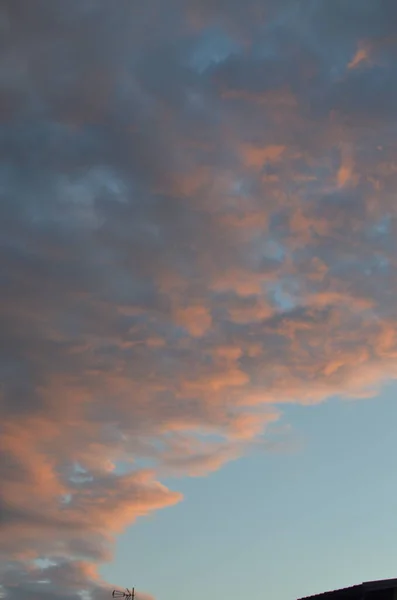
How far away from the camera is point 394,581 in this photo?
114ft

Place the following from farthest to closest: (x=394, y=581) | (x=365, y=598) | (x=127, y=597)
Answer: (x=127, y=597) → (x=365, y=598) → (x=394, y=581)

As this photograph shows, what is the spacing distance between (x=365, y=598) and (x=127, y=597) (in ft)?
201

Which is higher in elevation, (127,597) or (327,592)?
Answer: (127,597)

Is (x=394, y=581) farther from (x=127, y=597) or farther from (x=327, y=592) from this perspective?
(x=127, y=597)

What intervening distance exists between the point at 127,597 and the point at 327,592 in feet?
197

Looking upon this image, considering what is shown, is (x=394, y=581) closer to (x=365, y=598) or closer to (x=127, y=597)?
(x=365, y=598)

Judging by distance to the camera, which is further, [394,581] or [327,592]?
[327,592]

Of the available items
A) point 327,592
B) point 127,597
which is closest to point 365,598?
point 327,592

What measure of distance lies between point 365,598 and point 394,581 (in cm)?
411

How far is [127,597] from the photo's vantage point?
94438 millimetres

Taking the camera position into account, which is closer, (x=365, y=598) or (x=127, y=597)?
(x=365, y=598)

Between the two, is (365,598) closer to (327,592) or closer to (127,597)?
(327,592)

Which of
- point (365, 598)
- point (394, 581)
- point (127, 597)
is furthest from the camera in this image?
point (127, 597)

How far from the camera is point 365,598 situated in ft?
125
